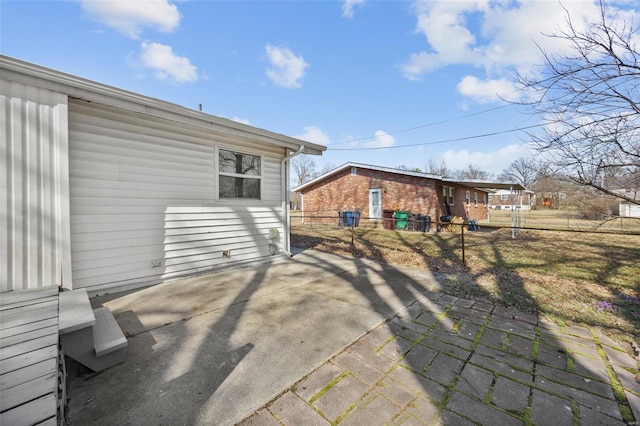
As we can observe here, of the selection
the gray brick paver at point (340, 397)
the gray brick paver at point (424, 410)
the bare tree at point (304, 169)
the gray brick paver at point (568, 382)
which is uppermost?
the bare tree at point (304, 169)

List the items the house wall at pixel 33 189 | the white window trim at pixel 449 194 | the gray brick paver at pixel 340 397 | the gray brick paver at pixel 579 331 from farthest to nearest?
the white window trim at pixel 449 194 → the house wall at pixel 33 189 → the gray brick paver at pixel 579 331 → the gray brick paver at pixel 340 397

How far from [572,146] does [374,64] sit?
36.6ft

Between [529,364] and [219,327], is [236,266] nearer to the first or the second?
[219,327]

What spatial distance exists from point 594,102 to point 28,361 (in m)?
6.03

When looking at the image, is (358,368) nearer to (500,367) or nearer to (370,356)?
(370,356)

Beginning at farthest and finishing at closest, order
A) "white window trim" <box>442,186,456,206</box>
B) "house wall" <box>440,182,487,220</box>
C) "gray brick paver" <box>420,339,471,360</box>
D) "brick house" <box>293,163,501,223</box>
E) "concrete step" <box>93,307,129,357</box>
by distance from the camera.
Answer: "white window trim" <box>442,186,456,206</box>
"house wall" <box>440,182,487,220</box>
"brick house" <box>293,163,501,223</box>
"gray brick paver" <box>420,339,471,360</box>
"concrete step" <box>93,307,129,357</box>

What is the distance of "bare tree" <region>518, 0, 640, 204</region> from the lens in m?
3.23

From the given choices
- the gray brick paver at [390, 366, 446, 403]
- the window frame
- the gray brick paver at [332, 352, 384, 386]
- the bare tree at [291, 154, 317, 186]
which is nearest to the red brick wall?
the window frame

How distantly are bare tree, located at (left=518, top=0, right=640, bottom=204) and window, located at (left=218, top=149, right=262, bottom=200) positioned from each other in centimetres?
472

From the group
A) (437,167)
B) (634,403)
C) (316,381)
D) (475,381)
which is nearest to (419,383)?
(475,381)

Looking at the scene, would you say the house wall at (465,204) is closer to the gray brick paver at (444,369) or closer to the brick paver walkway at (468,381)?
the brick paver walkway at (468,381)

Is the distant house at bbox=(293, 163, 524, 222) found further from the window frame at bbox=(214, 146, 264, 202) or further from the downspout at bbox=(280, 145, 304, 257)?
the window frame at bbox=(214, 146, 264, 202)

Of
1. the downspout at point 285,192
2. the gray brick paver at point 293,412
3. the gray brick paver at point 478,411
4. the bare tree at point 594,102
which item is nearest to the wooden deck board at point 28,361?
the gray brick paver at point 293,412

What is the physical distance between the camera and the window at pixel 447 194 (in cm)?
1438
